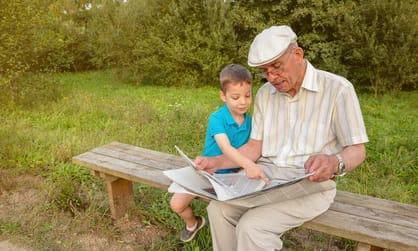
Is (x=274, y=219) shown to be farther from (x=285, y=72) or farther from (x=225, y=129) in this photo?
(x=285, y=72)

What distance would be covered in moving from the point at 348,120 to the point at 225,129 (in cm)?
78

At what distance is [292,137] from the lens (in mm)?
2352

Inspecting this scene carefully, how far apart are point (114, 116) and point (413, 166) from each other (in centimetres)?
430

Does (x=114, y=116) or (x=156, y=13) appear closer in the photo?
(x=114, y=116)

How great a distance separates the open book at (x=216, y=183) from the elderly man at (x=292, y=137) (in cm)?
7

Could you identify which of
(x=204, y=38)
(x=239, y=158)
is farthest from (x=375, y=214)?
(x=204, y=38)

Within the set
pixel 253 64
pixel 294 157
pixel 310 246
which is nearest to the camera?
pixel 253 64

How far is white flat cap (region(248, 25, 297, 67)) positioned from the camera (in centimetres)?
212

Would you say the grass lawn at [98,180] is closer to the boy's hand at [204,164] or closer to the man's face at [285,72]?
the boy's hand at [204,164]

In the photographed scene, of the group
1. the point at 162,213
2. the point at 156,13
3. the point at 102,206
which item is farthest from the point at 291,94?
the point at 156,13

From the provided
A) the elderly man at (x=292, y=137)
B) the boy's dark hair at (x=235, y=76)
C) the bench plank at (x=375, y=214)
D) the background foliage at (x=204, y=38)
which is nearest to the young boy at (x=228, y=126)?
the boy's dark hair at (x=235, y=76)

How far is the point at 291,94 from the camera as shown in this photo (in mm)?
2354

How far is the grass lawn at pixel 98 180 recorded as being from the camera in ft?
10.3

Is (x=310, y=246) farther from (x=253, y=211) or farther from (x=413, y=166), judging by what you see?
(x=413, y=166)
